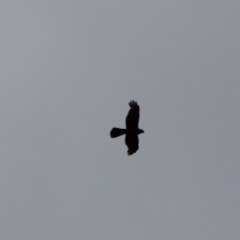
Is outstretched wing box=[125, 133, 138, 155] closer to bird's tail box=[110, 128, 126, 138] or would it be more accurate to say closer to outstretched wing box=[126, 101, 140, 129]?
outstretched wing box=[126, 101, 140, 129]

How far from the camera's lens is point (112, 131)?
27641 mm

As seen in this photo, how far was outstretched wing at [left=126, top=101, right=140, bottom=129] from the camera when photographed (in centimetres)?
2888

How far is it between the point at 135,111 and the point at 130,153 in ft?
7.27

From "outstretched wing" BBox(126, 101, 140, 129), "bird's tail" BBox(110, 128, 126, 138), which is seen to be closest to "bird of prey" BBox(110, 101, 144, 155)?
"outstretched wing" BBox(126, 101, 140, 129)

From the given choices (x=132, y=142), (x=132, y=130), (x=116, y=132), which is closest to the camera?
(x=116, y=132)

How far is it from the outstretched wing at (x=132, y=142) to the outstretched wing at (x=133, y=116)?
1.70 ft

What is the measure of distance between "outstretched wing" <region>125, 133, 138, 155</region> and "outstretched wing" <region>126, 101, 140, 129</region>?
0.52 metres

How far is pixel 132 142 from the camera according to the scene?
2912 cm

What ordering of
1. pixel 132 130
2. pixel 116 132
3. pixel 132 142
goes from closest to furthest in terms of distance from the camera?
pixel 116 132 → pixel 132 130 → pixel 132 142

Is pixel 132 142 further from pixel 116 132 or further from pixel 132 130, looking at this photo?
pixel 116 132

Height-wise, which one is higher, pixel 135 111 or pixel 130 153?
pixel 135 111

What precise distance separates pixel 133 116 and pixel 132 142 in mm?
1354

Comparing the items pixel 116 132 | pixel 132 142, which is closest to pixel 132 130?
pixel 132 142

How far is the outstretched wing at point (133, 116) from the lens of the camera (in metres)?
28.9
